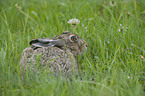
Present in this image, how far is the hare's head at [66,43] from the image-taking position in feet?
11.4

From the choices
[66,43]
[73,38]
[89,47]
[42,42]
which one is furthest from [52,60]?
[89,47]

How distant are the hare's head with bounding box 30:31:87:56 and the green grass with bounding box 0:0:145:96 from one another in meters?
0.20

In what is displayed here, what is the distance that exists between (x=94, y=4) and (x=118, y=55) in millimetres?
2379

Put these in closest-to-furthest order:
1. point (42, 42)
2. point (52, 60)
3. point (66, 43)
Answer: point (52, 60), point (42, 42), point (66, 43)

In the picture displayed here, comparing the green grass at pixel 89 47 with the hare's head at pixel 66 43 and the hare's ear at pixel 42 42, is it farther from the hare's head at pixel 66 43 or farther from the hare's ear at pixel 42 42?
the hare's ear at pixel 42 42

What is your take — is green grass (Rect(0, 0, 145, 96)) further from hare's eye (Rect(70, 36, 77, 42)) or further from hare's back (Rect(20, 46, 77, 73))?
hare's eye (Rect(70, 36, 77, 42))

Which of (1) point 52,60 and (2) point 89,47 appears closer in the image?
(1) point 52,60

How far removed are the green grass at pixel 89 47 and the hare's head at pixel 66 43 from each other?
0.20 meters

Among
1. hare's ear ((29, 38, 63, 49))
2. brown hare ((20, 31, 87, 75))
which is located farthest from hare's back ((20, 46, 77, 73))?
hare's ear ((29, 38, 63, 49))

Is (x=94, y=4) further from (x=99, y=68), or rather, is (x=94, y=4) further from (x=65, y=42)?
(x=99, y=68)

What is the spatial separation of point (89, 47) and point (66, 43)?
0.63m

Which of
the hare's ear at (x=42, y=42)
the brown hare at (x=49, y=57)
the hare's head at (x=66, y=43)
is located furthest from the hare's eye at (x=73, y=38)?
the hare's ear at (x=42, y=42)

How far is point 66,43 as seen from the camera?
148 inches

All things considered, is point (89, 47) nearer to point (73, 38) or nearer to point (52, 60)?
point (73, 38)
